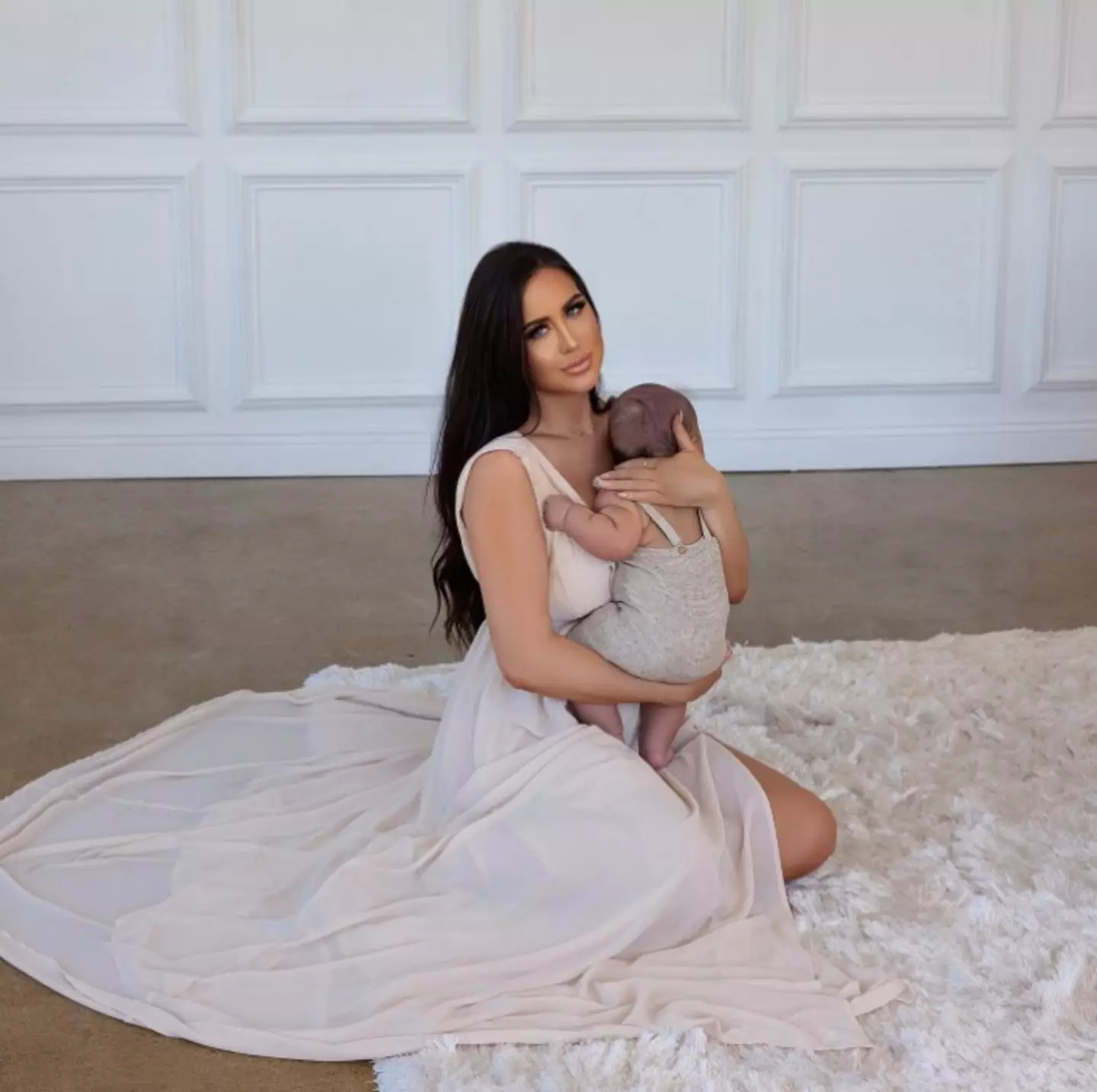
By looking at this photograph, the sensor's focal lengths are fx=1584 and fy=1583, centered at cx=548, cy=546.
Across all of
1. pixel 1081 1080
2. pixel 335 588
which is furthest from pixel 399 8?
pixel 1081 1080

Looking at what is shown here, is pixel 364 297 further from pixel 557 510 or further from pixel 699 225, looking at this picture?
pixel 557 510

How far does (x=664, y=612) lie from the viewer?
1.76 metres

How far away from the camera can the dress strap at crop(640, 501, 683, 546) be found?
1759 millimetres

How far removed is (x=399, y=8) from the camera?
3992 mm

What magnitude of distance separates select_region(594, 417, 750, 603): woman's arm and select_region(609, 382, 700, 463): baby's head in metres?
0.01

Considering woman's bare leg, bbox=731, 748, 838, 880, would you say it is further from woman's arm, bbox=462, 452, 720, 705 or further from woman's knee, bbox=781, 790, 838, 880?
woman's arm, bbox=462, 452, 720, 705

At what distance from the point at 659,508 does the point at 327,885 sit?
55cm

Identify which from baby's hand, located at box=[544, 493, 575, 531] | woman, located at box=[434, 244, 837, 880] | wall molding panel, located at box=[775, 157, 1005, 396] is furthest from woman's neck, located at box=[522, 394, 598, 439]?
wall molding panel, located at box=[775, 157, 1005, 396]

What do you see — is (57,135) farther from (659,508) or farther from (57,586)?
(659,508)

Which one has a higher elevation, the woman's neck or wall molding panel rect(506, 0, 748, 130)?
wall molding panel rect(506, 0, 748, 130)

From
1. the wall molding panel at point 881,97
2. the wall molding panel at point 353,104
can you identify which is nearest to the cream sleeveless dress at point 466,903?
the wall molding panel at point 353,104

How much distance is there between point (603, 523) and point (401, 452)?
8.50 ft

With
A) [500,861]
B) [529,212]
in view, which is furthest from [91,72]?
[500,861]

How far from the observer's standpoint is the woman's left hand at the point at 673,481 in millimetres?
1743
